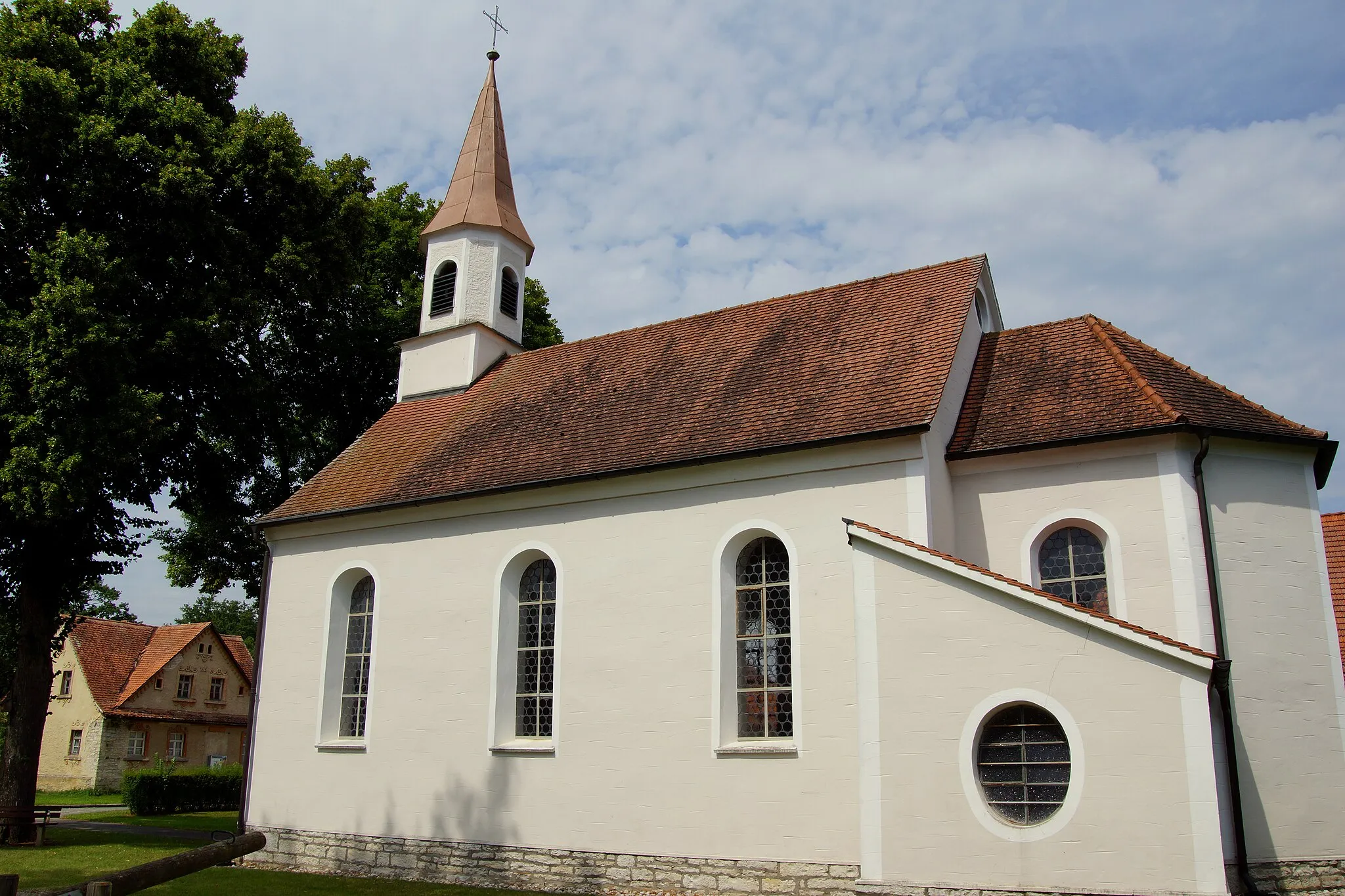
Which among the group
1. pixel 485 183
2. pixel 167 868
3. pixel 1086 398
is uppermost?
pixel 485 183

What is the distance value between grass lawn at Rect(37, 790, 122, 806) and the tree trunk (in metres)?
18.2

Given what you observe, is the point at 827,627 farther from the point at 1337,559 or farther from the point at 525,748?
the point at 1337,559

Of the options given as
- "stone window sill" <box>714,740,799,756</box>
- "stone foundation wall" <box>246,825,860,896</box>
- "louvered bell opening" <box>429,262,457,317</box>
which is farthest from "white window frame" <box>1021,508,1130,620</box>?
"louvered bell opening" <box>429,262,457,317</box>

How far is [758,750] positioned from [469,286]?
42.6 ft

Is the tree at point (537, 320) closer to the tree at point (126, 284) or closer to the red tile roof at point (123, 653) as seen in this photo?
the tree at point (126, 284)

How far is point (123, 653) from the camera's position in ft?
142

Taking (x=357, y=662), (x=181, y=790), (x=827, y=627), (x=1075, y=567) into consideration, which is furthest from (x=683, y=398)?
(x=181, y=790)

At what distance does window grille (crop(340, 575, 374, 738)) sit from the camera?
682 inches

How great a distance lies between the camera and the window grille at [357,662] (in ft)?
56.8

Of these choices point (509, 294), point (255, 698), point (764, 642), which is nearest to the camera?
point (764, 642)

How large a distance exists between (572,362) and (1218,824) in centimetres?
1369

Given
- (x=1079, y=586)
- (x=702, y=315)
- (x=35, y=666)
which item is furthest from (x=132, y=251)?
(x=1079, y=586)

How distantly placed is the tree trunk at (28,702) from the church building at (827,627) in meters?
4.74

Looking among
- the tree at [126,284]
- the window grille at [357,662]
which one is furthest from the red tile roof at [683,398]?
the tree at [126,284]
